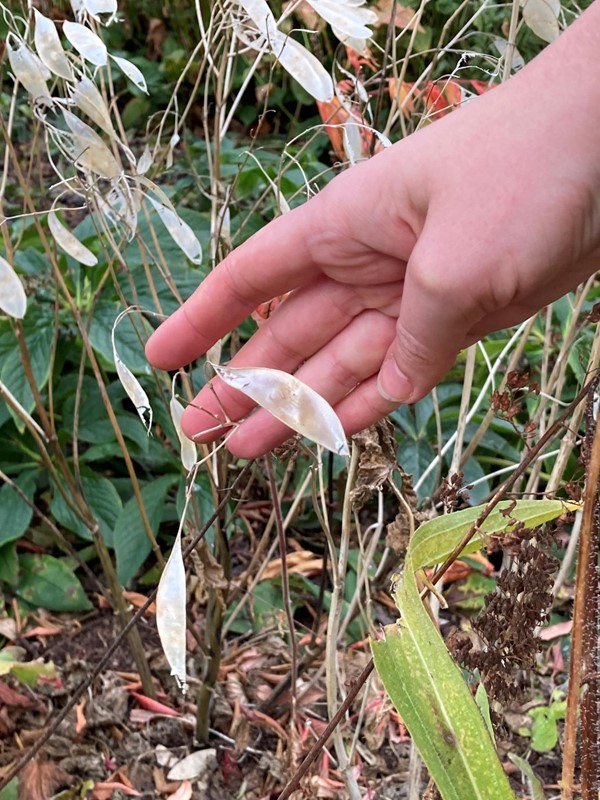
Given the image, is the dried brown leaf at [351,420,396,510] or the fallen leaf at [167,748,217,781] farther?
the fallen leaf at [167,748,217,781]

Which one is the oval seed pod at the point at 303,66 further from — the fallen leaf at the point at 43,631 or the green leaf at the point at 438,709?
the fallen leaf at the point at 43,631

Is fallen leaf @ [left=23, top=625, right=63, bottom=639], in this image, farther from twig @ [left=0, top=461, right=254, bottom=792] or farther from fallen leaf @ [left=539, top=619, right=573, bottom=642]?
fallen leaf @ [left=539, top=619, right=573, bottom=642]

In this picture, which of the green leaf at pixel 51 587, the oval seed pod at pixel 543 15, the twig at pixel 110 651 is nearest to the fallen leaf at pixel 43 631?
the green leaf at pixel 51 587

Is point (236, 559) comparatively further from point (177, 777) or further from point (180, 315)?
point (180, 315)

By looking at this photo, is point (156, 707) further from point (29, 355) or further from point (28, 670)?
point (29, 355)

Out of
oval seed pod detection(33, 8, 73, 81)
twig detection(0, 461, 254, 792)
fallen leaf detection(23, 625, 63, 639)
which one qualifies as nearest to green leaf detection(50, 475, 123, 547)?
fallen leaf detection(23, 625, 63, 639)

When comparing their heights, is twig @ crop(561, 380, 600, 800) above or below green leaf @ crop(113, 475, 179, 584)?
above

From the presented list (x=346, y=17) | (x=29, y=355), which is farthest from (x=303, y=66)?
(x=29, y=355)
